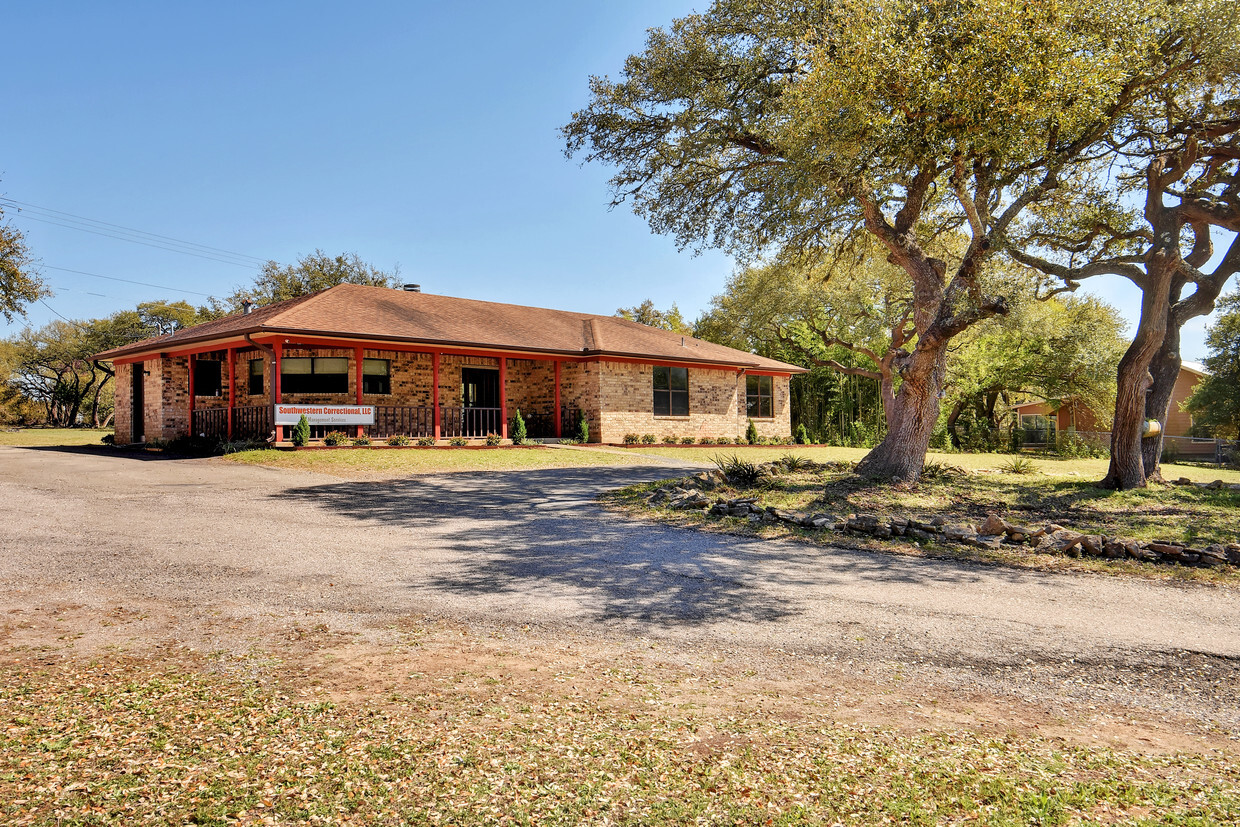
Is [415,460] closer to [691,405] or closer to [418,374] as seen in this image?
[418,374]

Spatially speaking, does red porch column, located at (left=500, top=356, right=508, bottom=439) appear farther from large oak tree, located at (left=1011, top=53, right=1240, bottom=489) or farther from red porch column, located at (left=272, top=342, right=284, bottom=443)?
large oak tree, located at (left=1011, top=53, right=1240, bottom=489)

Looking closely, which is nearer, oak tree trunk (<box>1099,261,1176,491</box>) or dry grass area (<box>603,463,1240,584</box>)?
dry grass area (<box>603,463,1240,584</box>)

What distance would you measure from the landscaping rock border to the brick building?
38.7 ft

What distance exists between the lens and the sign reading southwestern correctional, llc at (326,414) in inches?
694

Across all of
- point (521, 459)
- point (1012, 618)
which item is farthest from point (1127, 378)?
point (521, 459)

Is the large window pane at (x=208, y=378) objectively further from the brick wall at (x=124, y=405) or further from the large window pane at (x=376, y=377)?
the large window pane at (x=376, y=377)

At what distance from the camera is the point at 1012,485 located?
535 inches

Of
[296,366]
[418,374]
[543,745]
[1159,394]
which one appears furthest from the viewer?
[418,374]

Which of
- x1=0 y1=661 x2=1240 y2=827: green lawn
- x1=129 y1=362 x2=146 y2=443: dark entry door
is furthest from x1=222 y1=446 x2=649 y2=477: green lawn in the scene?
x1=0 y1=661 x2=1240 y2=827: green lawn

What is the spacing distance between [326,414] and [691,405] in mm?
12597

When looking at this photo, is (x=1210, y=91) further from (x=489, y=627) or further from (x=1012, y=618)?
(x=489, y=627)

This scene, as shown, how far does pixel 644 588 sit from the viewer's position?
599 cm

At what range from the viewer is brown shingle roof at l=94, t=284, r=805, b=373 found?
1870 cm

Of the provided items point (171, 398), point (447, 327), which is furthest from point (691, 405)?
point (171, 398)
